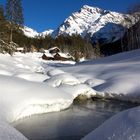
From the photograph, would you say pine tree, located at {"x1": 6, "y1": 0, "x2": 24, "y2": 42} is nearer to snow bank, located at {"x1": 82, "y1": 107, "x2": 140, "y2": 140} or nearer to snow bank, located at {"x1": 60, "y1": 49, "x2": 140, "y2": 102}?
snow bank, located at {"x1": 60, "y1": 49, "x2": 140, "y2": 102}

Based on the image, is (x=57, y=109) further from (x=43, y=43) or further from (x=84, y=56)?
(x=43, y=43)

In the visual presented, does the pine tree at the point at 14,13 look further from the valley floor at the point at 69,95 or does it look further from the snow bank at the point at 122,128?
the snow bank at the point at 122,128

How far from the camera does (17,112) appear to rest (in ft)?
37.8

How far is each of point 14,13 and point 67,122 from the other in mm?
48645

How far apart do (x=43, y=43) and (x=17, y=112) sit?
97.9 m

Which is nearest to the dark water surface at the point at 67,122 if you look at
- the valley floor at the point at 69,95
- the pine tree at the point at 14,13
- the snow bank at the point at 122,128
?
the valley floor at the point at 69,95

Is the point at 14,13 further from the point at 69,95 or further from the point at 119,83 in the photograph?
the point at 69,95

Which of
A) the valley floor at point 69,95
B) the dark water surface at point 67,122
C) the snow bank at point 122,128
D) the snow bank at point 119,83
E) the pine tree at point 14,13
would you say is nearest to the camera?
the snow bank at point 122,128

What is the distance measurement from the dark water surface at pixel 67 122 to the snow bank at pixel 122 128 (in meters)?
2.91

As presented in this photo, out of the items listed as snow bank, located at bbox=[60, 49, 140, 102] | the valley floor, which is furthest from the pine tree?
snow bank, located at bbox=[60, 49, 140, 102]

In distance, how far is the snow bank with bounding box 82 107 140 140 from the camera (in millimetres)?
5879

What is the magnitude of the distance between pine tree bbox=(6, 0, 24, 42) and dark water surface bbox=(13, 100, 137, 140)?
44.3 meters

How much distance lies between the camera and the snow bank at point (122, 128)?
231 inches

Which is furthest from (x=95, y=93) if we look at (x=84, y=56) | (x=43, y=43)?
(x=43, y=43)
